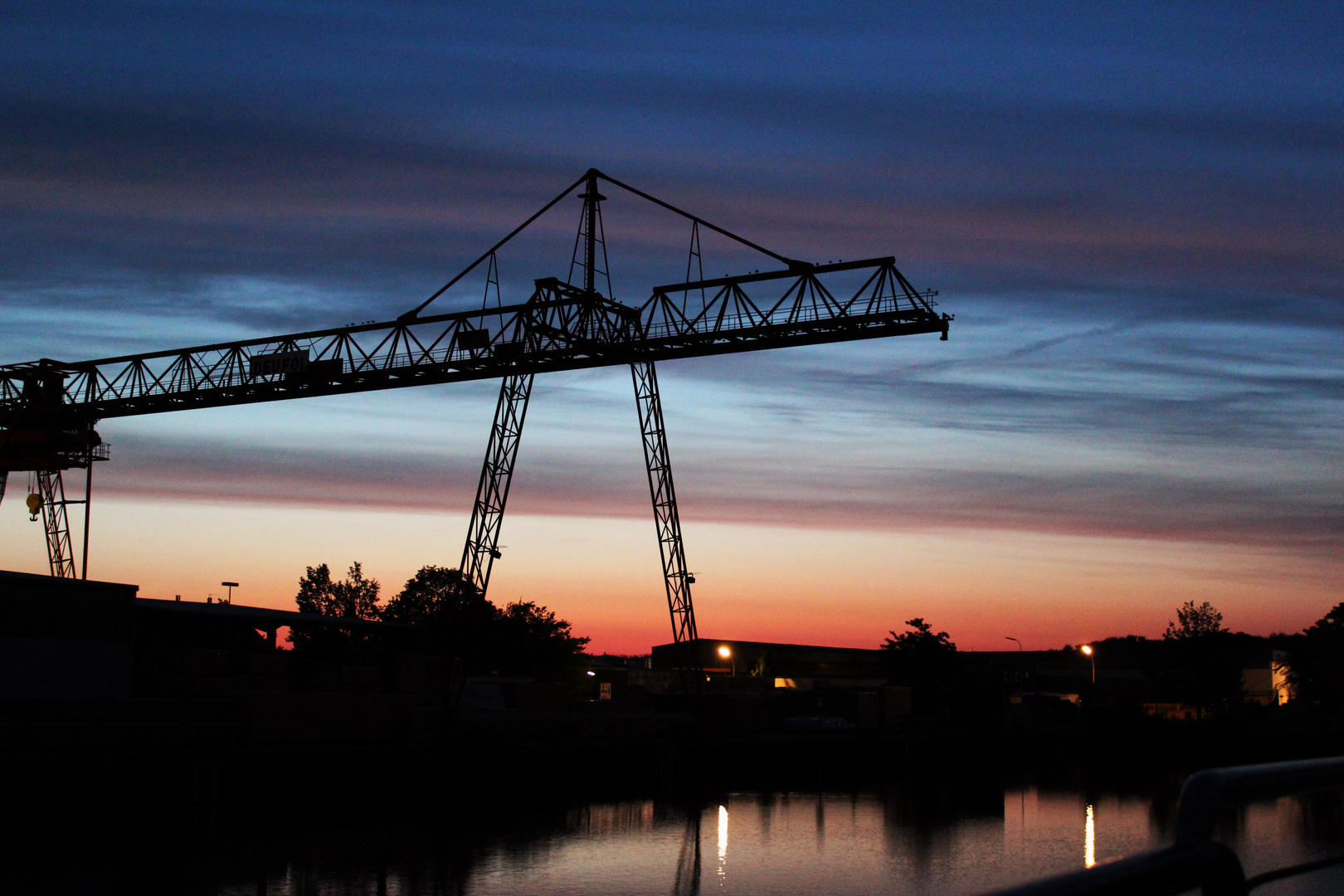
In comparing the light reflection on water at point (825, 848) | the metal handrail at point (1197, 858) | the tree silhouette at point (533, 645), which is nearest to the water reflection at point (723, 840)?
the light reflection on water at point (825, 848)

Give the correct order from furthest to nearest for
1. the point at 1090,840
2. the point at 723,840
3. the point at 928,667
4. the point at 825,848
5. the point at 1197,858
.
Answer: the point at 928,667, the point at 1090,840, the point at 723,840, the point at 825,848, the point at 1197,858

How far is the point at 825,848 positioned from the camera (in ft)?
134

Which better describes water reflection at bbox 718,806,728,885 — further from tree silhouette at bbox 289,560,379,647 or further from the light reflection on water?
tree silhouette at bbox 289,560,379,647

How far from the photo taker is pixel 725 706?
59781 millimetres

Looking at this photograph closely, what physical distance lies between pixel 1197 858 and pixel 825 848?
4119cm

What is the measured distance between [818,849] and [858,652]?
254 ft

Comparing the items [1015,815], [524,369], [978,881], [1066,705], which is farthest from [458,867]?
[1066,705]

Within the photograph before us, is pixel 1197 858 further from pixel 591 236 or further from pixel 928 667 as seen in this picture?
pixel 928 667

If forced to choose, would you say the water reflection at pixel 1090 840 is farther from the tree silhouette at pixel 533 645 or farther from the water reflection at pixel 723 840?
the tree silhouette at pixel 533 645

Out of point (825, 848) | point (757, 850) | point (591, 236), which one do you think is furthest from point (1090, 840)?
point (591, 236)

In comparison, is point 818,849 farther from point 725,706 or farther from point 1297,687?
point 1297,687

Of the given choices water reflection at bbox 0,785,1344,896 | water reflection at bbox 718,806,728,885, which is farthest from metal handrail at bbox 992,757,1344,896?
water reflection at bbox 718,806,728,885

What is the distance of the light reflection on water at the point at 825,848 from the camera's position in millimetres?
32219

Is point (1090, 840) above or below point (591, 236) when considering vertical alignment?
below
